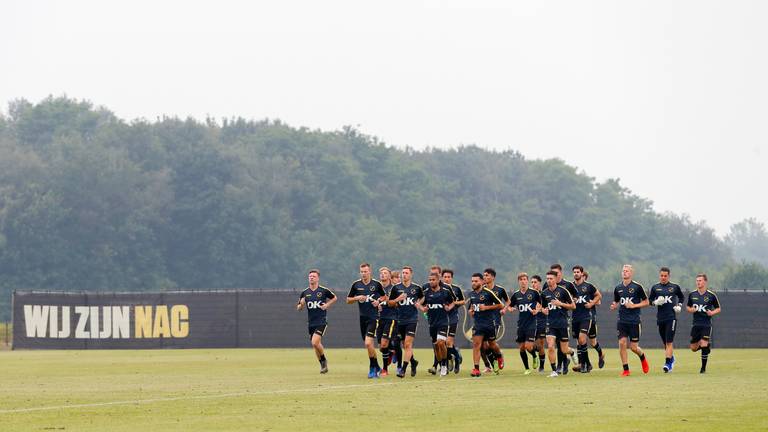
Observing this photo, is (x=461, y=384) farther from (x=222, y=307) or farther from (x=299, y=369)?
(x=222, y=307)

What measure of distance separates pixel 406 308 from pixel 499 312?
1.94 meters

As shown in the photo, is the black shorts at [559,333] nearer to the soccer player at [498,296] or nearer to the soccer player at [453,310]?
the soccer player at [498,296]

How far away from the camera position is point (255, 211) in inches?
4481

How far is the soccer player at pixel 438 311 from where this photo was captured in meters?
28.6

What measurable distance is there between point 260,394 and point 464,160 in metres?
139

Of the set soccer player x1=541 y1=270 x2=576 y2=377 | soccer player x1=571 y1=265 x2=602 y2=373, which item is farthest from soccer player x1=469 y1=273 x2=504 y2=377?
soccer player x1=571 y1=265 x2=602 y2=373

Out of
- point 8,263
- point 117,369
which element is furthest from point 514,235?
point 117,369

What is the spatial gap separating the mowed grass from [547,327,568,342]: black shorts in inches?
37.2

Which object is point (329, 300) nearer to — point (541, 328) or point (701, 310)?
point (541, 328)

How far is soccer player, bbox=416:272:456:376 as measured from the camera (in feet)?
93.8

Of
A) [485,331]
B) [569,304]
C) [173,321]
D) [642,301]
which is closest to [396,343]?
[485,331]

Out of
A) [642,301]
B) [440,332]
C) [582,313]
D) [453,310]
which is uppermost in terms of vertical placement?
[642,301]

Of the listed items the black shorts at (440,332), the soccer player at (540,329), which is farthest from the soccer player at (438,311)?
the soccer player at (540,329)

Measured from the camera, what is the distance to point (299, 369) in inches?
1288
